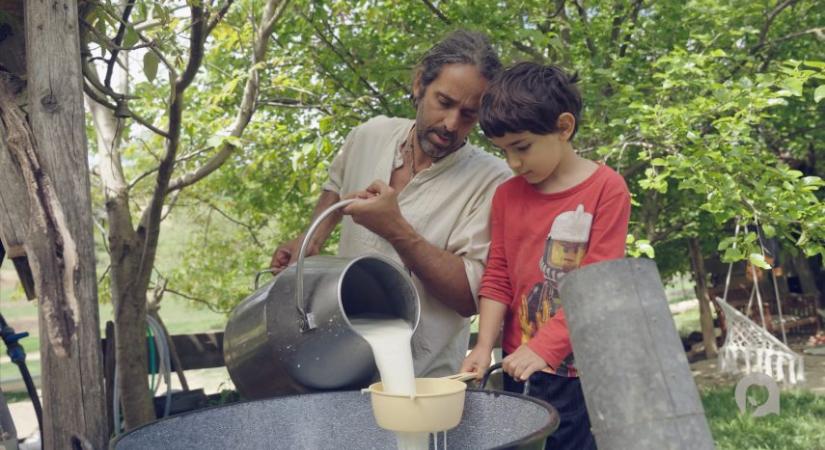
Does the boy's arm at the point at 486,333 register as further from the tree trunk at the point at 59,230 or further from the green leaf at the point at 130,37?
the green leaf at the point at 130,37

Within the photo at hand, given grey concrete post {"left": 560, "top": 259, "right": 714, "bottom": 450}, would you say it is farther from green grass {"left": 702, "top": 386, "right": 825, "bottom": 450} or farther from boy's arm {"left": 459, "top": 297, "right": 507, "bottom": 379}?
green grass {"left": 702, "top": 386, "right": 825, "bottom": 450}

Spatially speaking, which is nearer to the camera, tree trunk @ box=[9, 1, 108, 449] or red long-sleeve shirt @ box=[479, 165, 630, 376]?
tree trunk @ box=[9, 1, 108, 449]

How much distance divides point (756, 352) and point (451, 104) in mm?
5333

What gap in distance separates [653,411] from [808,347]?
9129 millimetres

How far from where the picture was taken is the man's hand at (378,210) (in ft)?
6.34

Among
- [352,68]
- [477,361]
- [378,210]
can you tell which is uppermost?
[352,68]

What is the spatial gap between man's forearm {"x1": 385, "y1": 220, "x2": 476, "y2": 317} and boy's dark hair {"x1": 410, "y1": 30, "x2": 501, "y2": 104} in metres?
0.40

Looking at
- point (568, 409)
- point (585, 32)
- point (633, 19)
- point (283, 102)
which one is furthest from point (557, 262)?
point (633, 19)

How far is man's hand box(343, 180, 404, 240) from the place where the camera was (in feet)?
6.34

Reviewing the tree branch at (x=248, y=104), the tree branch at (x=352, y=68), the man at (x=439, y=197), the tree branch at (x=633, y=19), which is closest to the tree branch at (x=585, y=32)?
the tree branch at (x=633, y=19)

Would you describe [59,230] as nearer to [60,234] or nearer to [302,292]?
[60,234]

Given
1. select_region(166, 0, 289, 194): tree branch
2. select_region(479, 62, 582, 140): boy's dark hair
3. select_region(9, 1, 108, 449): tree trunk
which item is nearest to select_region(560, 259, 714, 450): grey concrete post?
select_region(479, 62, 582, 140): boy's dark hair

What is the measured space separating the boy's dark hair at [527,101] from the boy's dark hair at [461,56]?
12 centimetres

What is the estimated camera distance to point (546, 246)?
1.96 metres
